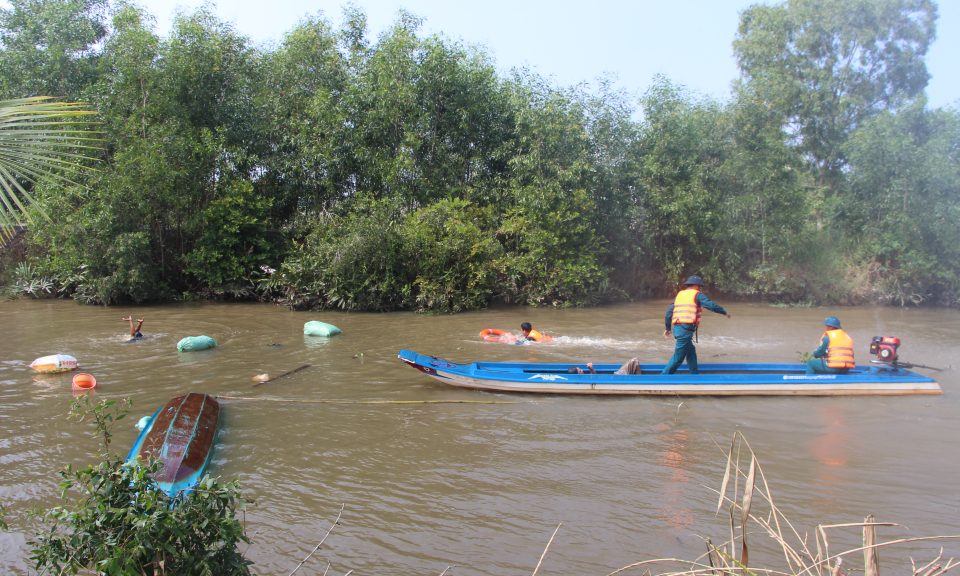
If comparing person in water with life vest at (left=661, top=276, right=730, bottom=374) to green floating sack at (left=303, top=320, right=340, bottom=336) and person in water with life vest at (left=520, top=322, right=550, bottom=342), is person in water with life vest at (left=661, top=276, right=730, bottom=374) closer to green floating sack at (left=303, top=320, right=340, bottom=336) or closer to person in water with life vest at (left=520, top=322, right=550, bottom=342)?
person in water with life vest at (left=520, top=322, right=550, bottom=342)

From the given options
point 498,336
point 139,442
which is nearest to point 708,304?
point 498,336

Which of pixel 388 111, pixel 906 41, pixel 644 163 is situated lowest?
pixel 644 163

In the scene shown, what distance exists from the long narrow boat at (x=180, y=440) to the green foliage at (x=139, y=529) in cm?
187

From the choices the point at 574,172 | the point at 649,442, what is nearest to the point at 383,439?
the point at 649,442

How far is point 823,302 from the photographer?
19234mm

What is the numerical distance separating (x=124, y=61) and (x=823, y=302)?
79.8 ft

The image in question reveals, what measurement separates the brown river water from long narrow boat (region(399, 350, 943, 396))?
0.16m

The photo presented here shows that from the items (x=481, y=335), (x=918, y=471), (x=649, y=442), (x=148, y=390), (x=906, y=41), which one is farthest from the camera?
(x=906, y=41)

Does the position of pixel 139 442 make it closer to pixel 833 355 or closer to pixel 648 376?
pixel 648 376

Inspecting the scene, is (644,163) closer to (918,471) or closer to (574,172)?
(574,172)

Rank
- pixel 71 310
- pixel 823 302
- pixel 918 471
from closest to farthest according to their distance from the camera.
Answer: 1. pixel 918 471
2. pixel 71 310
3. pixel 823 302

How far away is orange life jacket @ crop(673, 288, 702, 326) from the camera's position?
8.20 metres

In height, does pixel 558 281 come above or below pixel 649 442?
above

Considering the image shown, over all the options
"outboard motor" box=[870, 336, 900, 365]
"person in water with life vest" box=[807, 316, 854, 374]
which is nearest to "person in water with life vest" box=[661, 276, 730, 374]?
"person in water with life vest" box=[807, 316, 854, 374]
